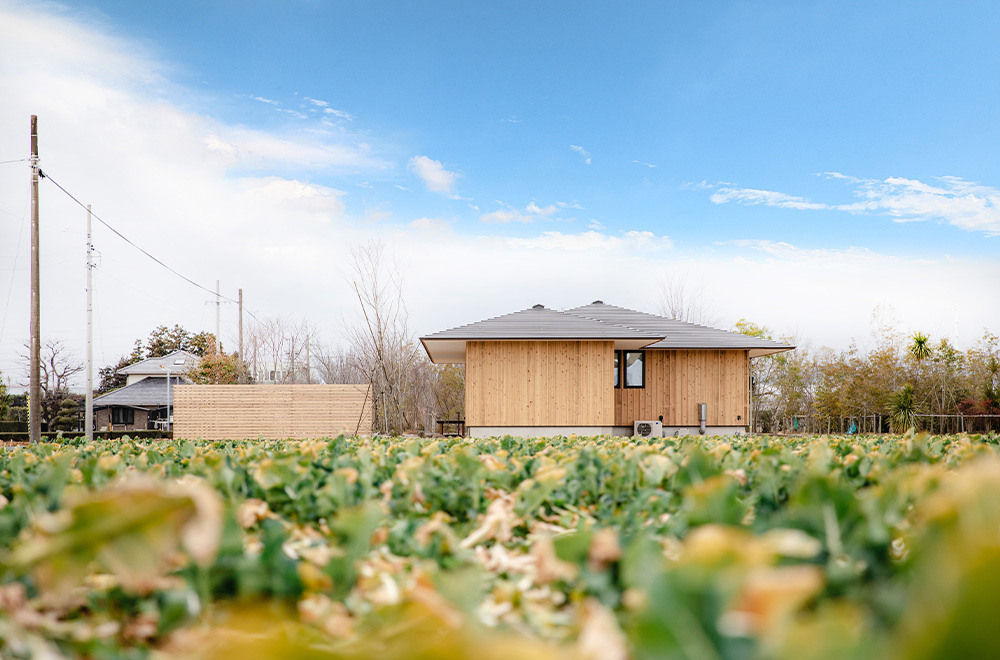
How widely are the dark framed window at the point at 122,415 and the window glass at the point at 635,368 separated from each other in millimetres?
37239

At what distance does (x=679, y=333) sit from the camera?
714 inches

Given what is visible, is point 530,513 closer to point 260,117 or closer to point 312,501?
point 312,501

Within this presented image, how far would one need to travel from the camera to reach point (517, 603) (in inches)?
41.7

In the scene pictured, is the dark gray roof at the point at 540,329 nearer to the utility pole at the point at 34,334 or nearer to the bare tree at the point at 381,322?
the bare tree at the point at 381,322

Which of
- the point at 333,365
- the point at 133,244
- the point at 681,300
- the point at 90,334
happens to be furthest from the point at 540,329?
the point at 133,244

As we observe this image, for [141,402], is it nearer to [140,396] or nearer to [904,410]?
[140,396]

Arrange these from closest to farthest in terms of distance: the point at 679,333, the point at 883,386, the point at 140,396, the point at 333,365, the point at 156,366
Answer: the point at 679,333 → the point at 883,386 → the point at 333,365 → the point at 140,396 → the point at 156,366

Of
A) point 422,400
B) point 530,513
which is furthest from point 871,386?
point 530,513

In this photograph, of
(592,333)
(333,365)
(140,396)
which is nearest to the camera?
(592,333)

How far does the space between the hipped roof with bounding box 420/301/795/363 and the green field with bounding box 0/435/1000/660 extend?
40.8 feet

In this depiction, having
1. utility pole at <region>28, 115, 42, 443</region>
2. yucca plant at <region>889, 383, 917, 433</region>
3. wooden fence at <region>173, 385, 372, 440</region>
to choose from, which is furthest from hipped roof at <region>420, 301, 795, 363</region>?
utility pole at <region>28, 115, 42, 443</region>

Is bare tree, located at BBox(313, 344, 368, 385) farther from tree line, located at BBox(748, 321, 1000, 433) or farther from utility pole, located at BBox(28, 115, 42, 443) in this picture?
tree line, located at BBox(748, 321, 1000, 433)

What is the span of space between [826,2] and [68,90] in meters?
24.2

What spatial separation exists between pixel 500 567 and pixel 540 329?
45.1 feet
